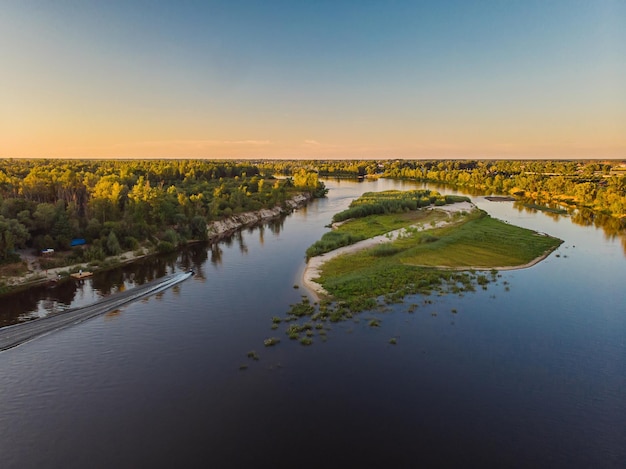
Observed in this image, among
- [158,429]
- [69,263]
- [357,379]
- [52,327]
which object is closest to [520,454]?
[357,379]

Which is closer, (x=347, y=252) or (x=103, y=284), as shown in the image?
(x=103, y=284)

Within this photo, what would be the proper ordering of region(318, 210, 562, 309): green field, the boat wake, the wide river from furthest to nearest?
region(318, 210, 562, 309): green field < the boat wake < the wide river

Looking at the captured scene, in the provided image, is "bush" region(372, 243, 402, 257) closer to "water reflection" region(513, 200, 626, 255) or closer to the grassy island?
the grassy island

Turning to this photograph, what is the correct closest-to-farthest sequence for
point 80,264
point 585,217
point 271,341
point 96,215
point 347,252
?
point 271,341 → point 80,264 → point 347,252 → point 96,215 → point 585,217

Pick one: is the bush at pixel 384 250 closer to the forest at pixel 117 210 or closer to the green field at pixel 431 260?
the green field at pixel 431 260

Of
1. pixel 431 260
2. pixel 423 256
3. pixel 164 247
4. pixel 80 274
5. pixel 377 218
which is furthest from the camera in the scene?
pixel 377 218

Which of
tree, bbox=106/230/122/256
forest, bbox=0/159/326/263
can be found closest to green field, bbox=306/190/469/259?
forest, bbox=0/159/326/263

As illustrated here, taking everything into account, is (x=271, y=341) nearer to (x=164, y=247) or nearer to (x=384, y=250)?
(x=384, y=250)

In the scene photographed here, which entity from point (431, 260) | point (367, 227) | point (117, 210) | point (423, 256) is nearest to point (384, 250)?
point (423, 256)
